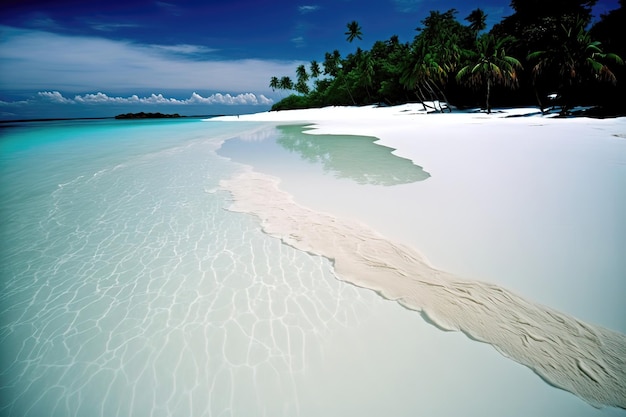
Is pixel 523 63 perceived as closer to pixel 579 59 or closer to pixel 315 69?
pixel 579 59

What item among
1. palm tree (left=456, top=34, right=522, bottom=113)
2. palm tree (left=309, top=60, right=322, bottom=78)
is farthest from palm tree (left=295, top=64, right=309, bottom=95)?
palm tree (left=456, top=34, right=522, bottom=113)

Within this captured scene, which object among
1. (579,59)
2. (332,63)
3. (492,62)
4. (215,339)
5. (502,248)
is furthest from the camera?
(332,63)

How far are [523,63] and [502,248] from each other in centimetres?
3452

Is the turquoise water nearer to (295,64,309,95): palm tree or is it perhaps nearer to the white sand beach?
the white sand beach

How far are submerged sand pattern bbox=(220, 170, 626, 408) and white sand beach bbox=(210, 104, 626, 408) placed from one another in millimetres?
11

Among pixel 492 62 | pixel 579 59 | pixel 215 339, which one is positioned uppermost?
pixel 492 62

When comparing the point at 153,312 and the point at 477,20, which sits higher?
the point at 477,20

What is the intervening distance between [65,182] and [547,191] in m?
14.4

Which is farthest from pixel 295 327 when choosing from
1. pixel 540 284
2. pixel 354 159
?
pixel 354 159

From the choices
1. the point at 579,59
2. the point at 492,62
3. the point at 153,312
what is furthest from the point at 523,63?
the point at 153,312

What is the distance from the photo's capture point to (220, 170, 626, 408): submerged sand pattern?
2336 millimetres

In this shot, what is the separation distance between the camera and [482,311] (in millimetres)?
3033

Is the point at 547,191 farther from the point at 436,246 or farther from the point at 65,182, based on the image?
the point at 65,182

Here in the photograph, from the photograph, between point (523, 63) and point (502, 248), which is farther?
point (523, 63)
